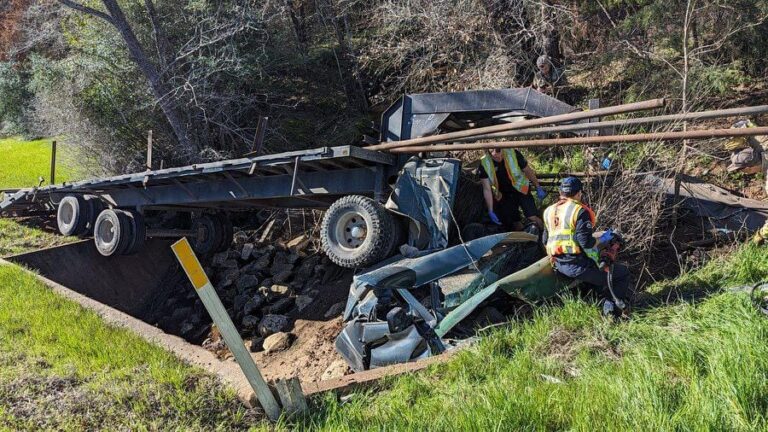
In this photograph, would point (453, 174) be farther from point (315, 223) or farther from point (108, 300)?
point (108, 300)

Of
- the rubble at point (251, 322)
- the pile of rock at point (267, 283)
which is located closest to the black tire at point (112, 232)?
the pile of rock at point (267, 283)

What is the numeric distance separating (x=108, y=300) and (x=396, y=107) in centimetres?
662

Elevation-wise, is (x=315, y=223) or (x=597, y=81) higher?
(x=597, y=81)

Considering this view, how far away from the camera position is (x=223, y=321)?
4004mm

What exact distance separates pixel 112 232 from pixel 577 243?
7.67 meters

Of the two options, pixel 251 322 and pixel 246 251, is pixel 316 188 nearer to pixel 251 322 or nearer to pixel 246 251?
pixel 251 322

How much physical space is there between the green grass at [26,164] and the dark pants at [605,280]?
47.5ft

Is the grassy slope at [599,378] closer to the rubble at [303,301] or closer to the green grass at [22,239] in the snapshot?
the rubble at [303,301]

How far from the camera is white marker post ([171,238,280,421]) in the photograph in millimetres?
3799

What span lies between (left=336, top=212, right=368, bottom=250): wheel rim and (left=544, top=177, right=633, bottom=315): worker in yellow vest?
94.1 inches

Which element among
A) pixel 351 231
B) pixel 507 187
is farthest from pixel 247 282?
pixel 507 187

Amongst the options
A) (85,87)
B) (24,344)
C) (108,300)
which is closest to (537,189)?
(24,344)

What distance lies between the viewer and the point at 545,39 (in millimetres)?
10758

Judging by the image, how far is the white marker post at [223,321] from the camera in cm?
380
